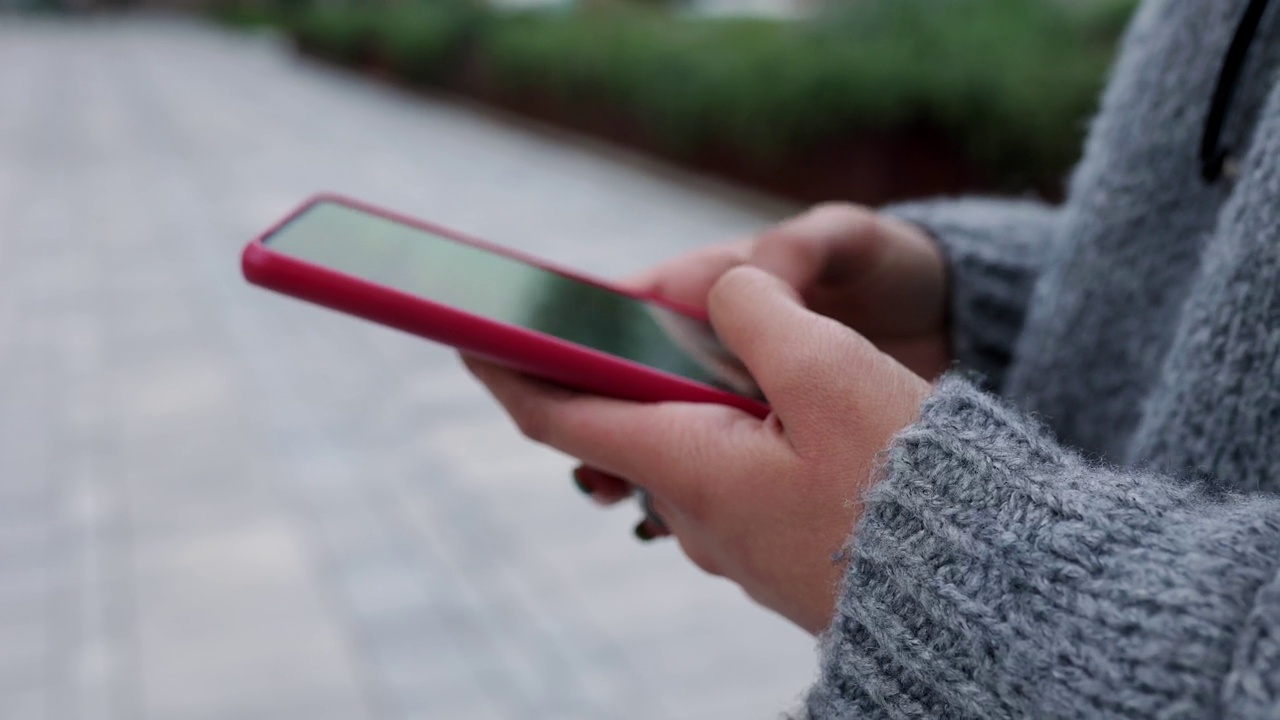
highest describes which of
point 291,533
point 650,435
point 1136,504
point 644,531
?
point 1136,504

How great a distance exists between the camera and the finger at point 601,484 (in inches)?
37.5

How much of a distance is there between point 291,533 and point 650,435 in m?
1.91

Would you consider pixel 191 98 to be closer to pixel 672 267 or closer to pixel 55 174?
pixel 55 174

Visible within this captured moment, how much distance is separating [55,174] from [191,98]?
4.13 m

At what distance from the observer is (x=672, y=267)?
1.05 metres

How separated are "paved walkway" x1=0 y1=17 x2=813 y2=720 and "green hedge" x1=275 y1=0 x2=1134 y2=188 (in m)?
0.71

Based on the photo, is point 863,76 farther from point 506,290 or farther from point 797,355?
point 797,355

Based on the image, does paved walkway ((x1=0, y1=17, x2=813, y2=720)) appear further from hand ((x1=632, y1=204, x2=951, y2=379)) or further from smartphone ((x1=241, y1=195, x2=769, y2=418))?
smartphone ((x1=241, y1=195, x2=769, y2=418))

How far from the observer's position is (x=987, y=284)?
1.07 metres

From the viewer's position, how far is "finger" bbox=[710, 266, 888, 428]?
67 cm

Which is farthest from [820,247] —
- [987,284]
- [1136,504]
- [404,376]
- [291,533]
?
[404,376]

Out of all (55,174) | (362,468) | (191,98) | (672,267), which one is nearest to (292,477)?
(362,468)

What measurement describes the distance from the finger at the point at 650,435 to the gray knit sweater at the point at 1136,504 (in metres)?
0.14

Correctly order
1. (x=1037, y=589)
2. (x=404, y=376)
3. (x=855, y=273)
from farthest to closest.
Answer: (x=404, y=376)
(x=855, y=273)
(x=1037, y=589)
